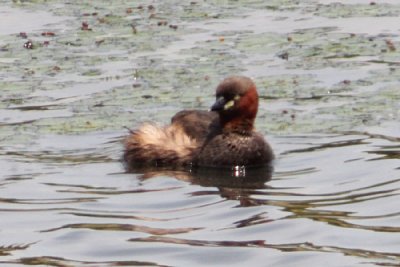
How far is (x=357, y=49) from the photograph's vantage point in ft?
53.4

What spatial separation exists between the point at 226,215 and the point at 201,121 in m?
2.50

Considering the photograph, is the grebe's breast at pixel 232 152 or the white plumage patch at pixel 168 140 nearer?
the grebe's breast at pixel 232 152

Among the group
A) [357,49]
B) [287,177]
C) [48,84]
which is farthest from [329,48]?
[287,177]

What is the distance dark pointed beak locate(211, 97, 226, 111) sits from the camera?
12.6m

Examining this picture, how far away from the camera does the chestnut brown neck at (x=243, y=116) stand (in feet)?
42.0

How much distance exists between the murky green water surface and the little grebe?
0.25 meters

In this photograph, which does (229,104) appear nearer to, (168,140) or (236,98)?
(236,98)

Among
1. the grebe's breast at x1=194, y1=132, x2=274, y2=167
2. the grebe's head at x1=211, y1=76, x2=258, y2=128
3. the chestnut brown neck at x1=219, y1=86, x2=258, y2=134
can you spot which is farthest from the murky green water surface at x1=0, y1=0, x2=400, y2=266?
the grebe's head at x1=211, y1=76, x2=258, y2=128

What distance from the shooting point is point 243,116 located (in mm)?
12945

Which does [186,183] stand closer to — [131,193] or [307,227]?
[131,193]

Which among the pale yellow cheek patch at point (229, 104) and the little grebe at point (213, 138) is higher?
the pale yellow cheek patch at point (229, 104)

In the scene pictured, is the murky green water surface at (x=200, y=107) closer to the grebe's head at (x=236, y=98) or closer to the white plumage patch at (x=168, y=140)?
the white plumage patch at (x=168, y=140)

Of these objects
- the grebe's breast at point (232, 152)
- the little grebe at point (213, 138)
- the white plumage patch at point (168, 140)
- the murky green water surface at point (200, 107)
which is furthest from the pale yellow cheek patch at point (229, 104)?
the murky green water surface at point (200, 107)

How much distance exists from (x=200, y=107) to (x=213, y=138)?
1.29 m
